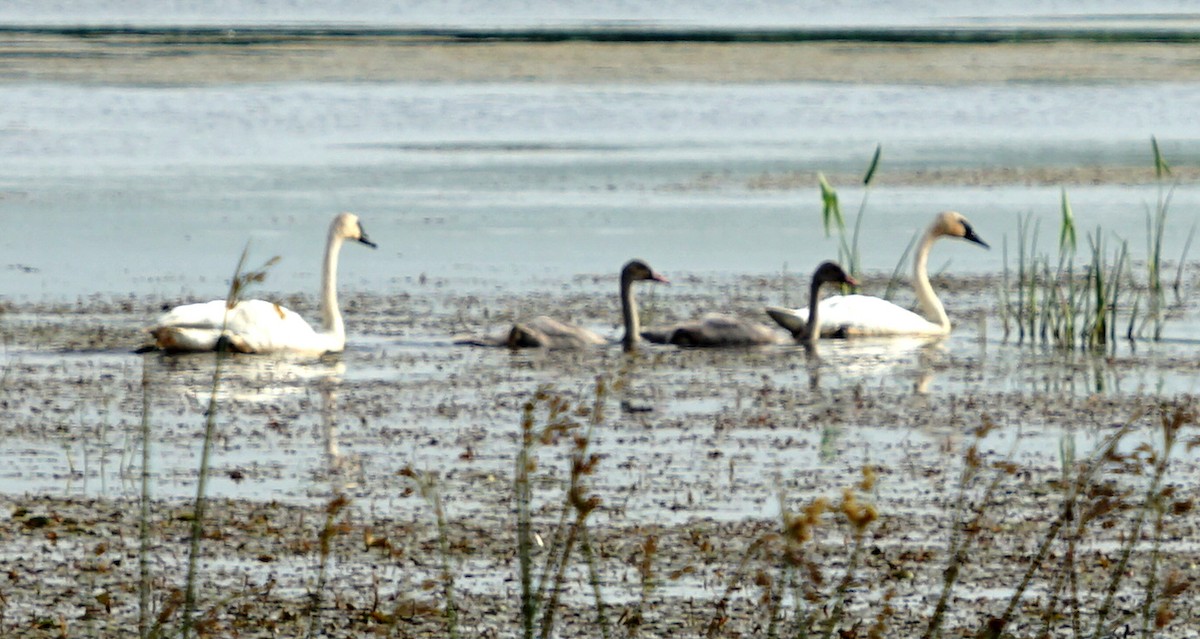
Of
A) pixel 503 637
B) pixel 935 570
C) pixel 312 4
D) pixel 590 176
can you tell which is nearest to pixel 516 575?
pixel 503 637

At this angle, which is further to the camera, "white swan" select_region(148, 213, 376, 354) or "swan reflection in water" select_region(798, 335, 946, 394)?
"white swan" select_region(148, 213, 376, 354)

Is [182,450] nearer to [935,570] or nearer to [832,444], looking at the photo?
[832,444]

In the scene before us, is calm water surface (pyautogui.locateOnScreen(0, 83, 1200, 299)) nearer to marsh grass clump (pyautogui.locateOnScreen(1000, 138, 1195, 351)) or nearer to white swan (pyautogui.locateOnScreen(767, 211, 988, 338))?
marsh grass clump (pyautogui.locateOnScreen(1000, 138, 1195, 351))

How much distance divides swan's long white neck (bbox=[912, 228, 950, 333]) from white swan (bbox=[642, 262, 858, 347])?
81cm

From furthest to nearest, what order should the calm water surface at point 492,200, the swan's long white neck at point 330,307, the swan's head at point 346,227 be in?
1. the swan's head at point 346,227
2. the swan's long white neck at point 330,307
3. the calm water surface at point 492,200

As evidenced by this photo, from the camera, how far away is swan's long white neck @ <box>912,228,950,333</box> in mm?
13281

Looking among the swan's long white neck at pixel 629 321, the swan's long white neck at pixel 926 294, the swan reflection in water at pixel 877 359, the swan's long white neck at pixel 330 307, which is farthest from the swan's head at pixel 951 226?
the swan's long white neck at pixel 330 307

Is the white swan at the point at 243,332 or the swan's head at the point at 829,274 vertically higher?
the swan's head at the point at 829,274

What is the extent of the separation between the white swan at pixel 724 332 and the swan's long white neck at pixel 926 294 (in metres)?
0.81

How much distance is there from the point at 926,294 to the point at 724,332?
6.10 ft

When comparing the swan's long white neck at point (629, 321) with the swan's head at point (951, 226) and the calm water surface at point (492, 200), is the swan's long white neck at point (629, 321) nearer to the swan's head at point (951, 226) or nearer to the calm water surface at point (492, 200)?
the calm water surface at point (492, 200)

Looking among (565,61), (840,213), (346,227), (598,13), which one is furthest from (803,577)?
(598,13)

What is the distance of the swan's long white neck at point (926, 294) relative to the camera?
13.3m

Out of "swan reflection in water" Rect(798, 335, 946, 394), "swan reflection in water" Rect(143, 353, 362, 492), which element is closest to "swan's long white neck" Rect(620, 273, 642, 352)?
"swan reflection in water" Rect(798, 335, 946, 394)
